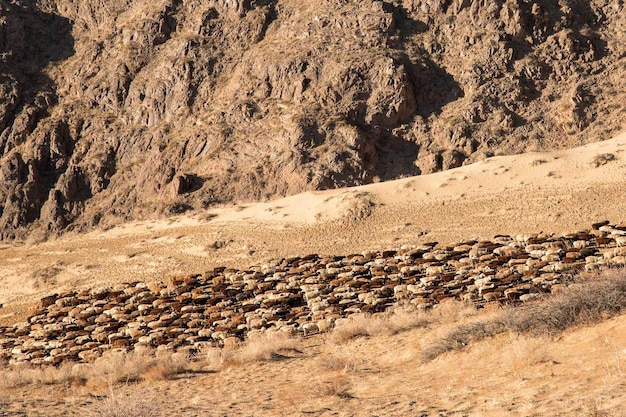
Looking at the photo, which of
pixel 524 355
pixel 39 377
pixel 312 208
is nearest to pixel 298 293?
pixel 39 377

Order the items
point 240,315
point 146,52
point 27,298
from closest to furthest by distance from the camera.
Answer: point 240,315 → point 27,298 → point 146,52

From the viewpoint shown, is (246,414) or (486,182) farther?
(486,182)

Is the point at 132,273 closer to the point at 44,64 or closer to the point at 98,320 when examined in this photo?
the point at 98,320

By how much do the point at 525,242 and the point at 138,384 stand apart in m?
18.3

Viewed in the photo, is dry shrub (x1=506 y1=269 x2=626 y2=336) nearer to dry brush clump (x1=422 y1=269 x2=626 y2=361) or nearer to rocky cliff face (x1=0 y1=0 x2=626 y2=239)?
dry brush clump (x1=422 y1=269 x2=626 y2=361)

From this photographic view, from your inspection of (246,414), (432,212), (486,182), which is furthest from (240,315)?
(486,182)

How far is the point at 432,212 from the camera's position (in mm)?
36469

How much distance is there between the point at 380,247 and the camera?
3322 cm

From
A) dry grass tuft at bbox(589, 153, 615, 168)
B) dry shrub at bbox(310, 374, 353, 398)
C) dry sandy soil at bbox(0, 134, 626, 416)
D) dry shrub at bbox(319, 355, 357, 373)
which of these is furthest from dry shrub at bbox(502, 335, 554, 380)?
dry grass tuft at bbox(589, 153, 615, 168)

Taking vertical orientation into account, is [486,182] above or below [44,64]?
below

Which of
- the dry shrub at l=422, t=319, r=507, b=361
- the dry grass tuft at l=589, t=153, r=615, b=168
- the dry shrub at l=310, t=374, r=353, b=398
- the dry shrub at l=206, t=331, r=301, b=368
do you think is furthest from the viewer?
the dry grass tuft at l=589, t=153, r=615, b=168

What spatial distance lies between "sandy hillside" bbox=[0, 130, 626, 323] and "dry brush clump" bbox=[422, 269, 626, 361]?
17.5 metres

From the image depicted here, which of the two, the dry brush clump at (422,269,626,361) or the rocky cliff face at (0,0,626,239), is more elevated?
the rocky cliff face at (0,0,626,239)

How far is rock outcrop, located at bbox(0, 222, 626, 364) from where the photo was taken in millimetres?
22312
